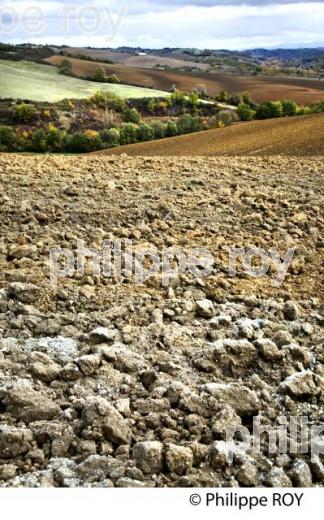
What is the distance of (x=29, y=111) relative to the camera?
59.5m

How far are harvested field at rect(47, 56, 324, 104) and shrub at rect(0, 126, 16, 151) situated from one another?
26.4m

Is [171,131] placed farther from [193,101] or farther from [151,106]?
[151,106]

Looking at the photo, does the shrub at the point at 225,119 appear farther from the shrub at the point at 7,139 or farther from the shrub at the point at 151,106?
the shrub at the point at 151,106

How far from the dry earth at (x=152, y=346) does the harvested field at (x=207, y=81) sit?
2088 inches

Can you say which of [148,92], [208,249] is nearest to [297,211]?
[208,249]

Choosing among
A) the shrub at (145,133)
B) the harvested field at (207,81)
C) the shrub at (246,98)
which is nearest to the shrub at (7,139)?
the shrub at (145,133)

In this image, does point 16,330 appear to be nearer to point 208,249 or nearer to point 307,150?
point 208,249

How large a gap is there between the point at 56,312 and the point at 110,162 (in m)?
6.23

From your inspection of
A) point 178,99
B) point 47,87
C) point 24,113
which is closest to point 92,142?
point 24,113

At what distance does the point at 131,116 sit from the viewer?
6184 cm

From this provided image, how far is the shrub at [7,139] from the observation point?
154 ft

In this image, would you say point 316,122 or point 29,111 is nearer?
point 316,122

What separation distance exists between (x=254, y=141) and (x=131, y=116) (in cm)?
3952

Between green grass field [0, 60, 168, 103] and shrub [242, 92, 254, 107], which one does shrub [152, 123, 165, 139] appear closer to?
shrub [242, 92, 254, 107]
